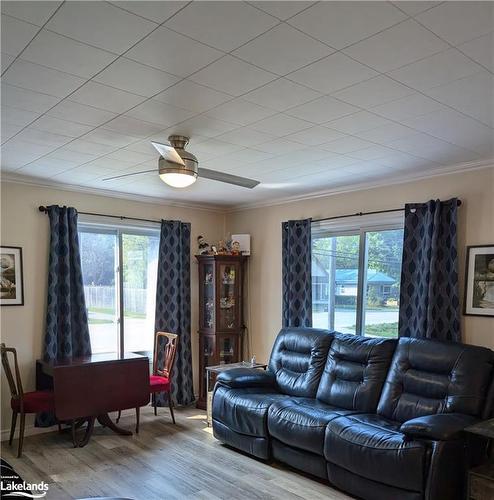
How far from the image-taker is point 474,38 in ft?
6.07

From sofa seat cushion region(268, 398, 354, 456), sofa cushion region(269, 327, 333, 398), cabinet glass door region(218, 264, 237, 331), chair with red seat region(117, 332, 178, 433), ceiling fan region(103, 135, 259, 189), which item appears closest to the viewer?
ceiling fan region(103, 135, 259, 189)

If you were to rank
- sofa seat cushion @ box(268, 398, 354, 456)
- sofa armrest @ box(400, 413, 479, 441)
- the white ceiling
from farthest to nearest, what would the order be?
sofa seat cushion @ box(268, 398, 354, 456) < sofa armrest @ box(400, 413, 479, 441) < the white ceiling

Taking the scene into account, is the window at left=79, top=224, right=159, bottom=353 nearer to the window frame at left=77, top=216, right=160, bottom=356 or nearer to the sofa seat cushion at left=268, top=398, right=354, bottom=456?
the window frame at left=77, top=216, right=160, bottom=356

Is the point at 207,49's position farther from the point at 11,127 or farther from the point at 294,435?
the point at 294,435

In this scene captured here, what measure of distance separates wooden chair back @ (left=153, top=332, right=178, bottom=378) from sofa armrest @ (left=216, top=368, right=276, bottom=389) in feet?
2.32

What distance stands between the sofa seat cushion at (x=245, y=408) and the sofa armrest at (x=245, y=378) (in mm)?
50

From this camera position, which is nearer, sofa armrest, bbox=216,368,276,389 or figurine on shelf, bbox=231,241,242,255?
sofa armrest, bbox=216,368,276,389

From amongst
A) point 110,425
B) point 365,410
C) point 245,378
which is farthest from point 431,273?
point 110,425

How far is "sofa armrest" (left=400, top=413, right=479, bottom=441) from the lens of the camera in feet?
9.24

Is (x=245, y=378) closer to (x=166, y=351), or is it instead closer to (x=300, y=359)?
(x=300, y=359)

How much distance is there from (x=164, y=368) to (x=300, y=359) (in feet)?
5.43

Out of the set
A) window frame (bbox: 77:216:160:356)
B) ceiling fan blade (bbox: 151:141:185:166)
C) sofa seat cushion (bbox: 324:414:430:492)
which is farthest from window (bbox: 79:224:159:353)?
sofa seat cushion (bbox: 324:414:430:492)

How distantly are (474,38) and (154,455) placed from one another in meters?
3.78

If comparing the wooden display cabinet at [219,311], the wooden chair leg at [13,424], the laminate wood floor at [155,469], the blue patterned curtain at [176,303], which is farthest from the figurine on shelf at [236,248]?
the wooden chair leg at [13,424]
